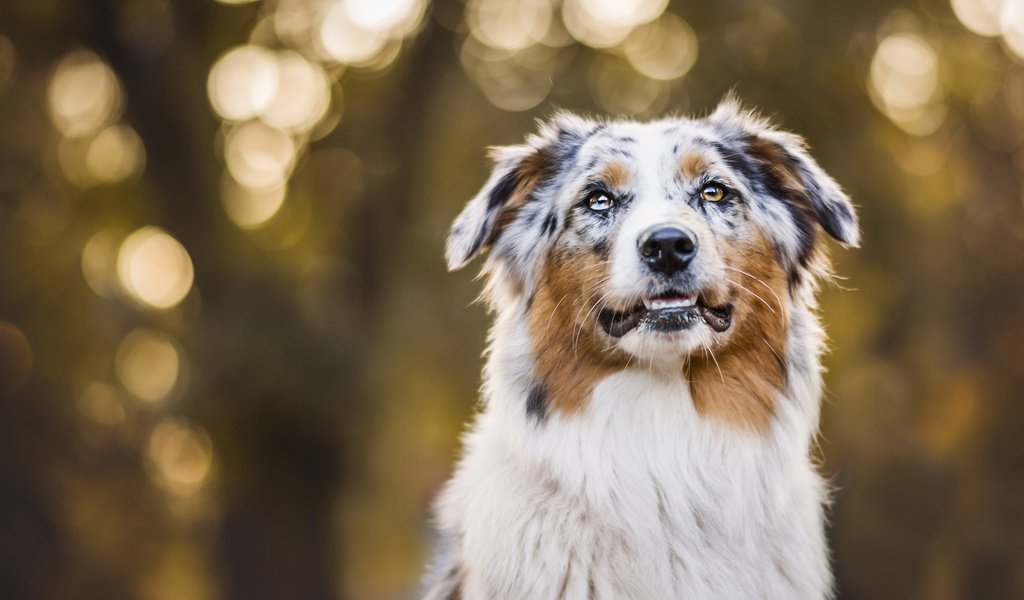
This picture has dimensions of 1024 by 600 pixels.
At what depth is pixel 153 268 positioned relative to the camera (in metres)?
11.5

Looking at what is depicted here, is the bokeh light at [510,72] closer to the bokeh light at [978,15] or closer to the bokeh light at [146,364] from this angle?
the bokeh light at [978,15]

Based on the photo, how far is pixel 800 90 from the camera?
9711 millimetres

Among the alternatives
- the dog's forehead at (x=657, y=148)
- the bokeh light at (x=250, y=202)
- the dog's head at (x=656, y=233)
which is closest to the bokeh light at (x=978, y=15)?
the dog's head at (x=656, y=233)

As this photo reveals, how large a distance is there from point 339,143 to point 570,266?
7212 millimetres

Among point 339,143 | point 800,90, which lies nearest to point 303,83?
point 339,143

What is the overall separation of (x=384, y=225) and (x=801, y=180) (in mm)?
6893

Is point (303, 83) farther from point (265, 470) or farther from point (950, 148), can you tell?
point (950, 148)

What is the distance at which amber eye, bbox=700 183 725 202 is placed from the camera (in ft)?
13.1

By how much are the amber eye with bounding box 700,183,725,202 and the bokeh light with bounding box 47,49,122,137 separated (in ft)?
27.3

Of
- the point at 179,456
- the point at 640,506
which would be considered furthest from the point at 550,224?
the point at 179,456

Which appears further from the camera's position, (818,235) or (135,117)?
(135,117)

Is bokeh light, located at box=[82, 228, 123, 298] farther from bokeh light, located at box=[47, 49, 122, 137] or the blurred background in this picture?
bokeh light, located at box=[47, 49, 122, 137]

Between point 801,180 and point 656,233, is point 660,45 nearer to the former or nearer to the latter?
point 801,180

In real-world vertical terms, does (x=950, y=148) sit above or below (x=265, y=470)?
above
